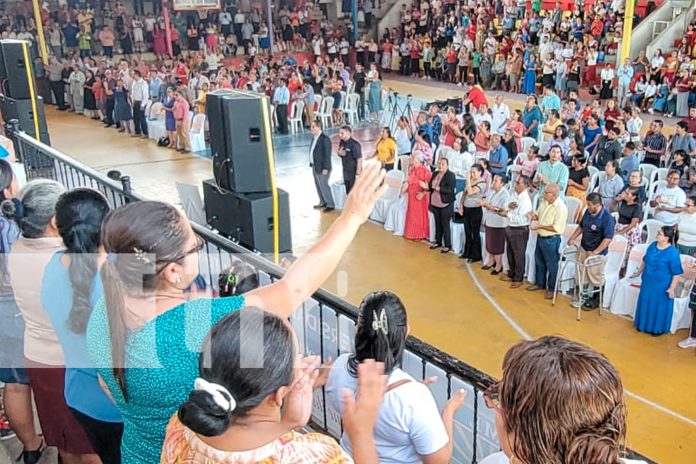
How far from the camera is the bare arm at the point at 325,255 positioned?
1750mm

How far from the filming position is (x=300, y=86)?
52.3ft

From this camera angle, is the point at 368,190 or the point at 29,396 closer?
the point at 368,190

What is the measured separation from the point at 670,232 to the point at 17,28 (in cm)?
2035

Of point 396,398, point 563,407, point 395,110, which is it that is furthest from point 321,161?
point 563,407

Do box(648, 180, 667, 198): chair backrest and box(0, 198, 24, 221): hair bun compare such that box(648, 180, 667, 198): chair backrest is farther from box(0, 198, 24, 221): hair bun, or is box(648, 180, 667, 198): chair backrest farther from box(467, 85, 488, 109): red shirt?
box(0, 198, 24, 221): hair bun

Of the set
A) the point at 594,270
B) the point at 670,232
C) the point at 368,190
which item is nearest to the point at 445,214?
the point at 594,270

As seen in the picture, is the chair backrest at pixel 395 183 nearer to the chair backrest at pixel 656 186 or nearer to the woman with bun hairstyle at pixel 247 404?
the chair backrest at pixel 656 186

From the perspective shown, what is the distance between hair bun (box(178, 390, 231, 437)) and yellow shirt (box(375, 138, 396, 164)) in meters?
9.74

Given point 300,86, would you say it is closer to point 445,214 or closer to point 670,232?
point 445,214

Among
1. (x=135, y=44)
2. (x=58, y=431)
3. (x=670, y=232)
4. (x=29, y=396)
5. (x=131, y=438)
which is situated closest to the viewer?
(x=131, y=438)

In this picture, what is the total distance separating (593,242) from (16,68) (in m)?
6.40

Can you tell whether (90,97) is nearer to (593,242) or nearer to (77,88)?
(77,88)

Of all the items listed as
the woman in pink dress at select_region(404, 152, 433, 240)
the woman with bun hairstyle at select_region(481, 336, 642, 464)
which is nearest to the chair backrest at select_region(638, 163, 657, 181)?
the woman in pink dress at select_region(404, 152, 433, 240)

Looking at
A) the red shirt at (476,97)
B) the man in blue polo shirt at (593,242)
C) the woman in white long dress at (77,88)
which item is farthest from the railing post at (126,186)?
the woman in white long dress at (77,88)
